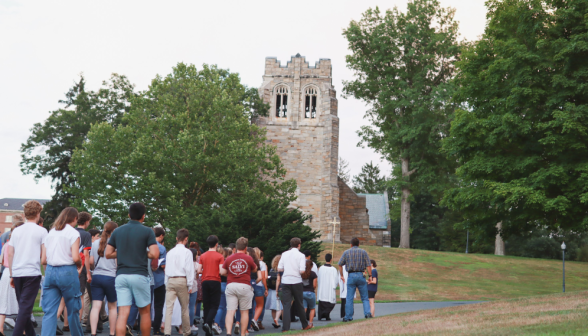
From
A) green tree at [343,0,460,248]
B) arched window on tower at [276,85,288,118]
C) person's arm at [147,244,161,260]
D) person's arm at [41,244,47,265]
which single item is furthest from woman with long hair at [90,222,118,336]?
arched window on tower at [276,85,288,118]

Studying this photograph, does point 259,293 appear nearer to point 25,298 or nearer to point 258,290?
point 258,290

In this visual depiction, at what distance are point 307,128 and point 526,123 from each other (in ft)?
80.4

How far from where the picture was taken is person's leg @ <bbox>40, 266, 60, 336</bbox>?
6.83 meters

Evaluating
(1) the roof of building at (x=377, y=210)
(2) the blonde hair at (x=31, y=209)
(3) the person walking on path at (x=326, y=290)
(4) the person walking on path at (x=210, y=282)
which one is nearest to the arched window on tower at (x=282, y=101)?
(1) the roof of building at (x=377, y=210)

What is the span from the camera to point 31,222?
742 cm

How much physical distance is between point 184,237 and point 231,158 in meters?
21.6

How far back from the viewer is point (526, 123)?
1981 centimetres

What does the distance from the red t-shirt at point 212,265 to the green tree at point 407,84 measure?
29.3 m

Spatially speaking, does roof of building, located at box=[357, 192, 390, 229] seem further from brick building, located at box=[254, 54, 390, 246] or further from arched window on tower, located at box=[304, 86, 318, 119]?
arched window on tower, located at box=[304, 86, 318, 119]

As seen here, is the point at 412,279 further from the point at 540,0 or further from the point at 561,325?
the point at 561,325

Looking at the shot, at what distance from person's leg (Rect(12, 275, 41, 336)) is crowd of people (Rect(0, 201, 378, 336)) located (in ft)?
0.04

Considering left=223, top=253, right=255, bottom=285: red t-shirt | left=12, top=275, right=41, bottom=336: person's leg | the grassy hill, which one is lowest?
the grassy hill

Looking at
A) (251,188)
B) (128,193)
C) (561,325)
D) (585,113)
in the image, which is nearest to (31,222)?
(561,325)

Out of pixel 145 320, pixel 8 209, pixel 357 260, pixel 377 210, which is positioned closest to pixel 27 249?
pixel 145 320
